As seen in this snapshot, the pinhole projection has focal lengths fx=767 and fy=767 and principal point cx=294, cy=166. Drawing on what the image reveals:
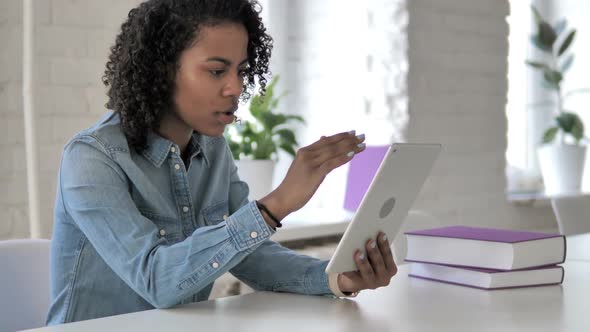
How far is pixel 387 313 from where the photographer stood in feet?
3.59

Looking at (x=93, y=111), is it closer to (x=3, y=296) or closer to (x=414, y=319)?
(x=3, y=296)

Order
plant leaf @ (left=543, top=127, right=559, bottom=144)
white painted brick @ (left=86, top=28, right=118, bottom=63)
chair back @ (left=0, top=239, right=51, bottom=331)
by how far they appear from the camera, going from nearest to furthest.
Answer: chair back @ (left=0, top=239, right=51, bottom=331)
white painted brick @ (left=86, top=28, right=118, bottom=63)
plant leaf @ (left=543, top=127, right=559, bottom=144)

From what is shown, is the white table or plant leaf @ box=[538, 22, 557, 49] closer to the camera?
the white table

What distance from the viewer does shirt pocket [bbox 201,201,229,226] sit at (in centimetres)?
138

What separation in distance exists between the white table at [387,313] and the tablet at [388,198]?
0.08 meters

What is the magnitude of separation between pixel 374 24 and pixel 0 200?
172cm

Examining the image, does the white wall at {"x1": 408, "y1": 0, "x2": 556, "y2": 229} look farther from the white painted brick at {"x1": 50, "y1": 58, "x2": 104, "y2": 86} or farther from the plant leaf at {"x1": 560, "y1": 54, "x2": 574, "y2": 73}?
the white painted brick at {"x1": 50, "y1": 58, "x2": 104, "y2": 86}

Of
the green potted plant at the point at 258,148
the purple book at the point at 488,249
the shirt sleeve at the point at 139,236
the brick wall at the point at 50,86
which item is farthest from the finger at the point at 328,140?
the green potted plant at the point at 258,148

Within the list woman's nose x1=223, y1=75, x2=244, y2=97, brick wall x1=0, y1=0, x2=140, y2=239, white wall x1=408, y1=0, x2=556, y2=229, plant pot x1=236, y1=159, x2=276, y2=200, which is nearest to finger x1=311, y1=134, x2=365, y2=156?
woman's nose x1=223, y1=75, x2=244, y2=97

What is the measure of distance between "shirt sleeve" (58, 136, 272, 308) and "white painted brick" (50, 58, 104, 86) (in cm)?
100

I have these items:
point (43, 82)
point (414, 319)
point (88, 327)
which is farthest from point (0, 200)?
point (414, 319)

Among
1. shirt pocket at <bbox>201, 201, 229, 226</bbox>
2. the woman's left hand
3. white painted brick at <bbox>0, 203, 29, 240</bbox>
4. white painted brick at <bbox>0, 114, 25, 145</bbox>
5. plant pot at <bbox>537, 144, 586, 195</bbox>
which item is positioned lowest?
plant pot at <bbox>537, 144, 586, 195</bbox>

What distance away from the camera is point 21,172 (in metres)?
2.10

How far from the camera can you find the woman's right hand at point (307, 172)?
3.57ft
